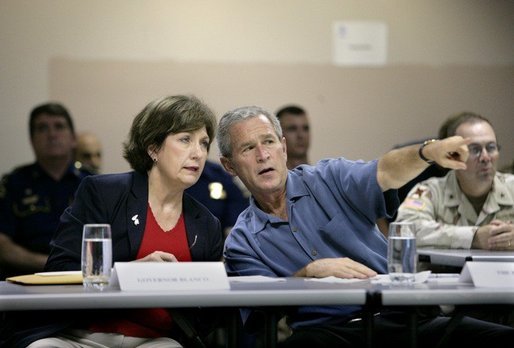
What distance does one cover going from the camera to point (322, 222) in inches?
123

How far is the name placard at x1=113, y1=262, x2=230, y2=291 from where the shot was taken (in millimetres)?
2303

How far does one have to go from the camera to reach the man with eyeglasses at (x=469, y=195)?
170 inches

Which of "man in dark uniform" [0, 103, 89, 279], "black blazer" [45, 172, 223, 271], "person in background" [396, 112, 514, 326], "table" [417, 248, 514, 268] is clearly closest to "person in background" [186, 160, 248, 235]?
"man in dark uniform" [0, 103, 89, 279]

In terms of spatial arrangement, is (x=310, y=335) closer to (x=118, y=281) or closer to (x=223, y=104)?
(x=118, y=281)

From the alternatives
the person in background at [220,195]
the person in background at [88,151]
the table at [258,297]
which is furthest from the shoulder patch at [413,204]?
the person in background at [88,151]

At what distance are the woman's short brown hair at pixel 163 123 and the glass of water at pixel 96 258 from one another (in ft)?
2.25

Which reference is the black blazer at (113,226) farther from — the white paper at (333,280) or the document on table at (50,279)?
the white paper at (333,280)

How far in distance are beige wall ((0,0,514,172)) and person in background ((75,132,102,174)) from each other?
101 mm

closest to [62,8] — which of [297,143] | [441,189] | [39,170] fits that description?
[39,170]

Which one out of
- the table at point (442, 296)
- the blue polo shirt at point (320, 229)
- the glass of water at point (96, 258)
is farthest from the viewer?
the blue polo shirt at point (320, 229)

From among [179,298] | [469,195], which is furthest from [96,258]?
[469,195]

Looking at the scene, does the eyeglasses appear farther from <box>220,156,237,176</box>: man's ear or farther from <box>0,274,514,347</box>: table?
<box>0,274,514,347</box>: table

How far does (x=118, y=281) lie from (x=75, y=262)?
57cm

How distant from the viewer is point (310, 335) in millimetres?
2711
